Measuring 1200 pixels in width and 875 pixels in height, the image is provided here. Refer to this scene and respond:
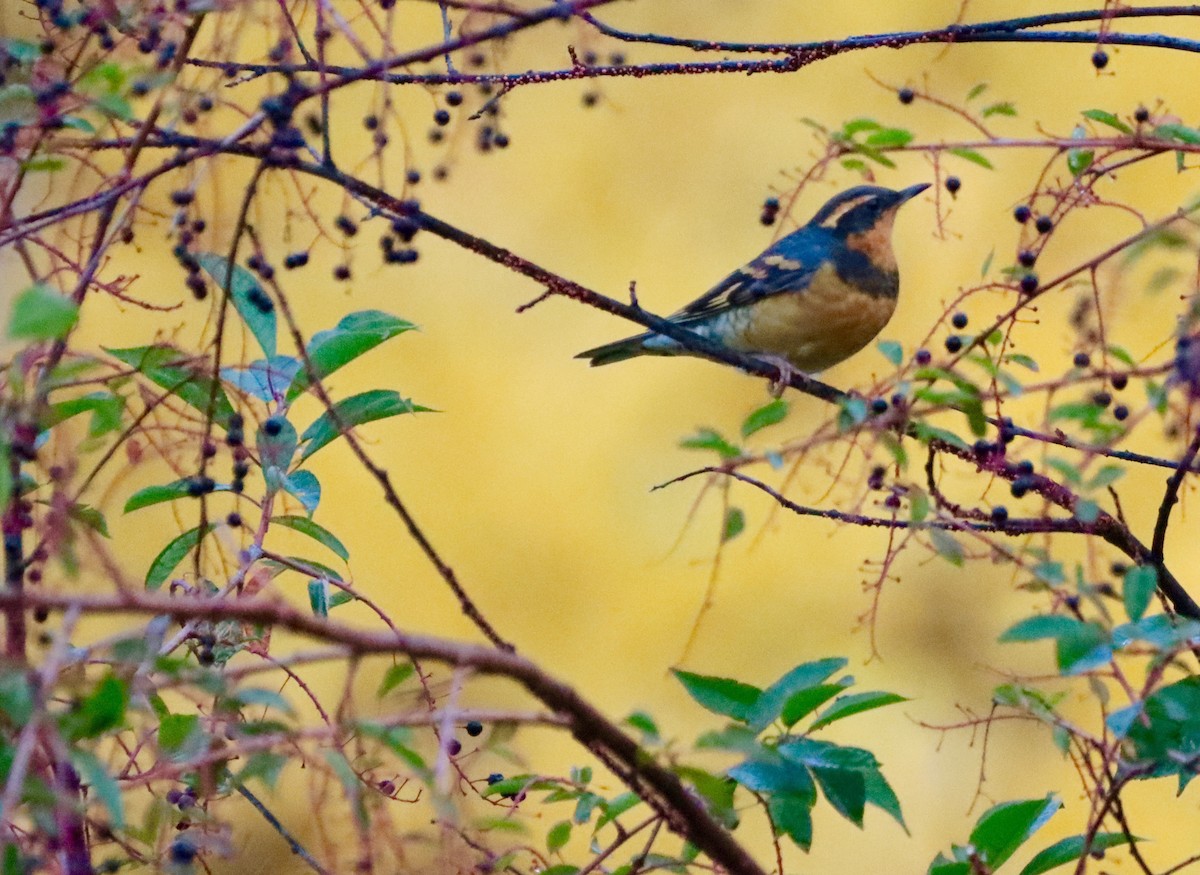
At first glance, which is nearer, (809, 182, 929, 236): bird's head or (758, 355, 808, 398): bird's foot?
(758, 355, 808, 398): bird's foot

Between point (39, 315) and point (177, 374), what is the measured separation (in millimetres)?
695

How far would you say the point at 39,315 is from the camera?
2.54ft

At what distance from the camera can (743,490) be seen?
371 centimetres

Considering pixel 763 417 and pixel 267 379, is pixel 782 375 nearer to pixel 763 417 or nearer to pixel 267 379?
pixel 267 379

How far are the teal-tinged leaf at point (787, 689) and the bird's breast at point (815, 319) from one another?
2.19 m

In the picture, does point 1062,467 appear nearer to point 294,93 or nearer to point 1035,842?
point 294,93

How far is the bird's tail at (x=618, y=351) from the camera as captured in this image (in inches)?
132

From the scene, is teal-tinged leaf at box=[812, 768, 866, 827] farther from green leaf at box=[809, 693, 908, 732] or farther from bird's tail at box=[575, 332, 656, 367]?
bird's tail at box=[575, 332, 656, 367]

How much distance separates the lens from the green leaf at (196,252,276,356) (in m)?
1.43

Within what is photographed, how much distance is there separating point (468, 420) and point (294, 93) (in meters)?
2.69

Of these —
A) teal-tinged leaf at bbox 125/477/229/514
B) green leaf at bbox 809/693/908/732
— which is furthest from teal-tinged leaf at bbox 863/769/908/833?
teal-tinged leaf at bbox 125/477/229/514

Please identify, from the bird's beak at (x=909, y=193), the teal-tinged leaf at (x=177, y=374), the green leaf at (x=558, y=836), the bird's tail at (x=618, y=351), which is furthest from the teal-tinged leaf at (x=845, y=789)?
the bird's beak at (x=909, y=193)

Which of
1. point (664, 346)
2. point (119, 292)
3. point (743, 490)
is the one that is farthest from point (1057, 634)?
point (743, 490)

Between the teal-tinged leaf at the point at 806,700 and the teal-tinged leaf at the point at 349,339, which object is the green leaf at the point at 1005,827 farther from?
the teal-tinged leaf at the point at 349,339
